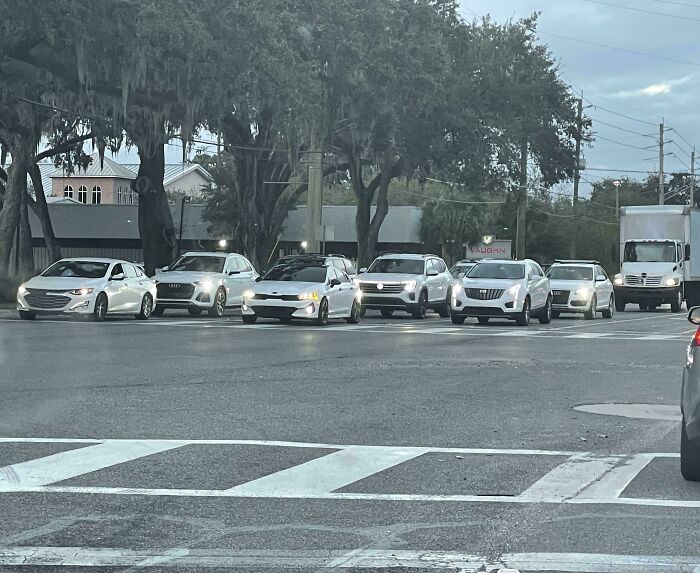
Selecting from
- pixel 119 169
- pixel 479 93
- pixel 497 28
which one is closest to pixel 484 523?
pixel 479 93

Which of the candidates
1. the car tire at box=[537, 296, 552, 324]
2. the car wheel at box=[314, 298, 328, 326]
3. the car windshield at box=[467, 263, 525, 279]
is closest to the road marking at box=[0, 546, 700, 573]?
the car wheel at box=[314, 298, 328, 326]

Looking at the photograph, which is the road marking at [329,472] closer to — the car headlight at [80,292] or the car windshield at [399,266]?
the car headlight at [80,292]

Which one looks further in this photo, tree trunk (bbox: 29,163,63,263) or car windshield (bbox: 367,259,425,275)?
tree trunk (bbox: 29,163,63,263)

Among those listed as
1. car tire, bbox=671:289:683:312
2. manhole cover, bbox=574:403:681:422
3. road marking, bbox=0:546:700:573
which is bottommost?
car tire, bbox=671:289:683:312

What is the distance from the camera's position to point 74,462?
936cm

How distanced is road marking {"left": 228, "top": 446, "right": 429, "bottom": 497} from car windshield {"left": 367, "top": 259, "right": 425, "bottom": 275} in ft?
90.0

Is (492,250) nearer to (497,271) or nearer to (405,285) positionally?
(405,285)

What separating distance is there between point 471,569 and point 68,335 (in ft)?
62.2

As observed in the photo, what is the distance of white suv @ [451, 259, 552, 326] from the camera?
32.4 m

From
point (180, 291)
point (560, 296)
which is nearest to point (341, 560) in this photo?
point (180, 291)

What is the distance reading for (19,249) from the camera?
48281 mm

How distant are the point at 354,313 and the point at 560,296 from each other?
818 cm

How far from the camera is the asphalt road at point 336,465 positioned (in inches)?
261

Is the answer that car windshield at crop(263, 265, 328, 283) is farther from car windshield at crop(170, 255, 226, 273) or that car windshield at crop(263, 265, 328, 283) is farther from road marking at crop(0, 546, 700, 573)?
road marking at crop(0, 546, 700, 573)
